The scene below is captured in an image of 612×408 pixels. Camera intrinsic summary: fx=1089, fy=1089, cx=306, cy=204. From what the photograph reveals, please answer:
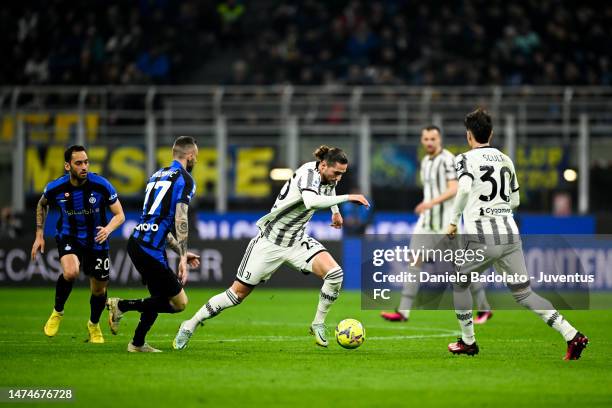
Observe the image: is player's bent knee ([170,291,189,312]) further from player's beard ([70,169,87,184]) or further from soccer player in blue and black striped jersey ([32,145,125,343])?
player's beard ([70,169,87,184])

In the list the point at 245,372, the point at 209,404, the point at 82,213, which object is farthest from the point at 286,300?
the point at 209,404

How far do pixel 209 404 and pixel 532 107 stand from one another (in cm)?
1730

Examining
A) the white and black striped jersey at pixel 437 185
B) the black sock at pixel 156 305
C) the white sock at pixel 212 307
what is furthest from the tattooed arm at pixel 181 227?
the white and black striped jersey at pixel 437 185

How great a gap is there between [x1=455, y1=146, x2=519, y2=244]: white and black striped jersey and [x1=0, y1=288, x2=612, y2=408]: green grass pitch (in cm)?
121

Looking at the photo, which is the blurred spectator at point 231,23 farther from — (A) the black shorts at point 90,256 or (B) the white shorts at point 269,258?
(B) the white shorts at point 269,258

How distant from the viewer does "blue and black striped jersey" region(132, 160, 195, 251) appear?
406 inches

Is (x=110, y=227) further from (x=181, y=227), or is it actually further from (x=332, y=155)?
(x=332, y=155)

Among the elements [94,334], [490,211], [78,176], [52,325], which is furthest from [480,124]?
[52,325]

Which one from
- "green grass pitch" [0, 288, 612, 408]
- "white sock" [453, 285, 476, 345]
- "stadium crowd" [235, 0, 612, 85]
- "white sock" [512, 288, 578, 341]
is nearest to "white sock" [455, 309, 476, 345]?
"white sock" [453, 285, 476, 345]

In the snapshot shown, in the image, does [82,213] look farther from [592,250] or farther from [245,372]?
[592,250]

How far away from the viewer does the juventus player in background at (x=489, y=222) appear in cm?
999

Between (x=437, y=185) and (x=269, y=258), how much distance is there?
424 cm

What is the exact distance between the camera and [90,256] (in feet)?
38.0

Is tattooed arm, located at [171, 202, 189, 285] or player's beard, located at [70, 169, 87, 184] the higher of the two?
player's beard, located at [70, 169, 87, 184]
